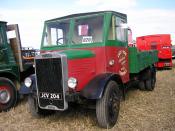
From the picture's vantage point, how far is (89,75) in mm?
5566

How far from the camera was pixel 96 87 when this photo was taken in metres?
5.06

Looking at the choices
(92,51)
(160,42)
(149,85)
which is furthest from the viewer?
(160,42)

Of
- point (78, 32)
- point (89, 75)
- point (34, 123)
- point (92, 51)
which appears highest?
point (78, 32)

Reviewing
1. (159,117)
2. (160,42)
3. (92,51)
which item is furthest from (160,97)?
(160,42)

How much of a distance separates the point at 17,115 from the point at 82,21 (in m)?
2.78

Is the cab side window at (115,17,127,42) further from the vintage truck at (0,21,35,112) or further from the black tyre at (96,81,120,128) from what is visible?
the vintage truck at (0,21,35,112)

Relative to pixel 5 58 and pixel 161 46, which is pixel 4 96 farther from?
pixel 161 46

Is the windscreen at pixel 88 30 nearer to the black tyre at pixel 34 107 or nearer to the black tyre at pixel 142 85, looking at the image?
the black tyre at pixel 34 107

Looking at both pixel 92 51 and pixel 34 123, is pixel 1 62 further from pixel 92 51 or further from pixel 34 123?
pixel 92 51

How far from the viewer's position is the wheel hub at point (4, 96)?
7.22 meters

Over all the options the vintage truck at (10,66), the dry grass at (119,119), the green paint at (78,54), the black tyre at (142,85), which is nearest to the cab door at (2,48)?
the vintage truck at (10,66)

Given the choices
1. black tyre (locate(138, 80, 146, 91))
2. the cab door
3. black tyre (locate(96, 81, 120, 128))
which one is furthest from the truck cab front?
black tyre (locate(138, 80, 146, 91))

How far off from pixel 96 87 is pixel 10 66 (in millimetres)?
3395

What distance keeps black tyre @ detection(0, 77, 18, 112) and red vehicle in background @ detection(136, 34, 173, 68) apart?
1036cm
